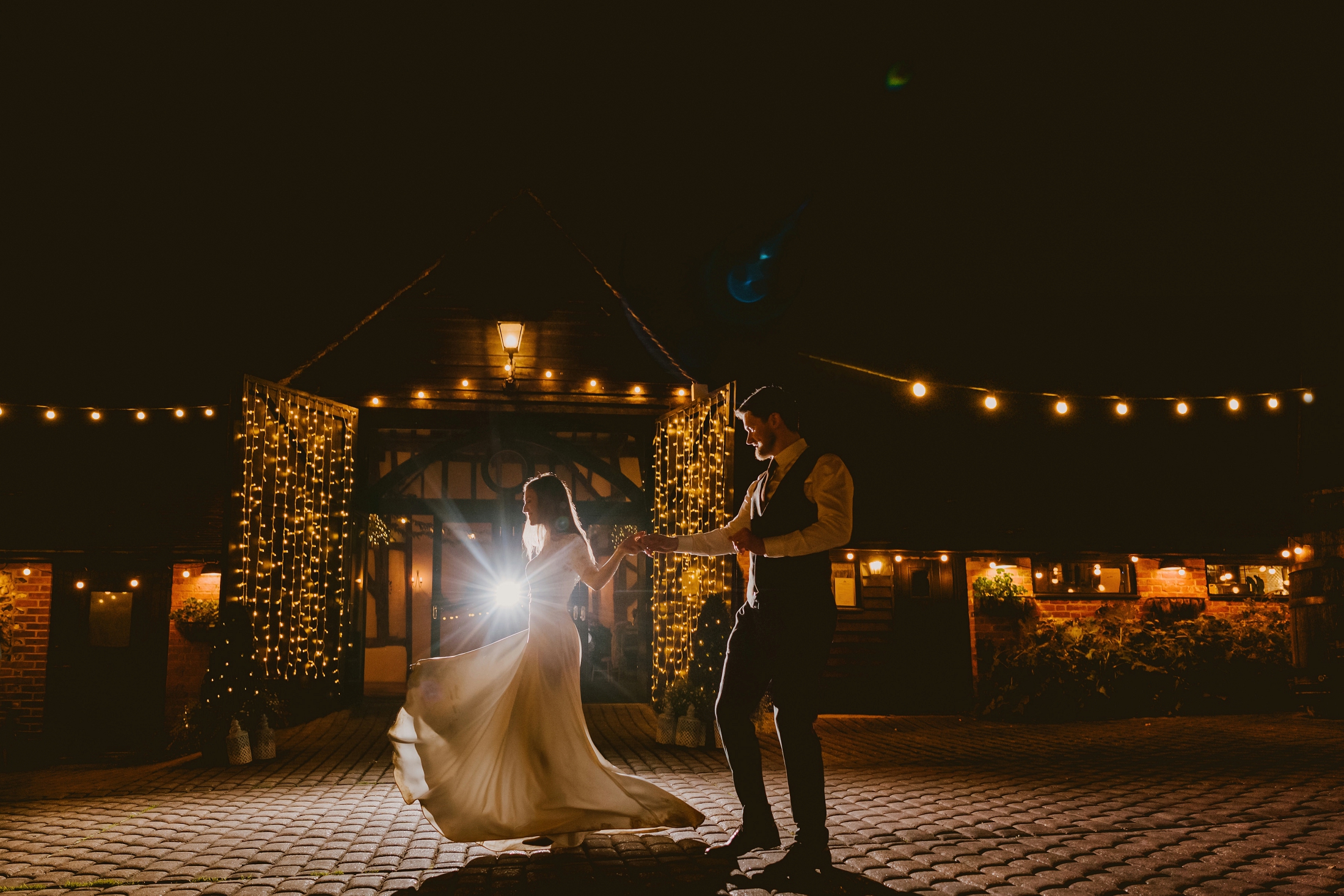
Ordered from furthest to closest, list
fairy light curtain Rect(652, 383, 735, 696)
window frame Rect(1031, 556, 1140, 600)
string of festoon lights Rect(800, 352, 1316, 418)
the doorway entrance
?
1. window frame Rect(1031, 556, 1140, 600)
2. the doorway entrance
3. string of festoon lights Rect(800, 352, 1316, 418)
4. fairy light curtain Rect(652, 383, 735, 696)

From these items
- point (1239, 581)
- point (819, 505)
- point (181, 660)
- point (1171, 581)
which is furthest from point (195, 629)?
point (1239, 581)

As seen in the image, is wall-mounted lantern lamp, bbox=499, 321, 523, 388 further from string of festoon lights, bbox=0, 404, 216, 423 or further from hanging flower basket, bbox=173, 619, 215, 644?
hanging flower basket, bbox=173, 619, 215, 644

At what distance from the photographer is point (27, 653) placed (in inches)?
452

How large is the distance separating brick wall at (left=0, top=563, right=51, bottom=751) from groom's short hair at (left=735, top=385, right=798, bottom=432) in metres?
12.1

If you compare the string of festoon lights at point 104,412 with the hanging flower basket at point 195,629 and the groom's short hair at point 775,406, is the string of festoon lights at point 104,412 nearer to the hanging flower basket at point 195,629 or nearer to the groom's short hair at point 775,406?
the hanging flower basket at point 195,629

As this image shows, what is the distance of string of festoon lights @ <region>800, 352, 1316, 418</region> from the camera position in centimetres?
985

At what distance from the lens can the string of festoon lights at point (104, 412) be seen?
449 inches

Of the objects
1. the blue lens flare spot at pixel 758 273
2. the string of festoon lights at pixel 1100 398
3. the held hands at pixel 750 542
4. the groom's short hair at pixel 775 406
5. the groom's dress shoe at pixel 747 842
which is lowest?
the groom's dress shoe at pixel 747 842

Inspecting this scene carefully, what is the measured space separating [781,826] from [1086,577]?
11.1m

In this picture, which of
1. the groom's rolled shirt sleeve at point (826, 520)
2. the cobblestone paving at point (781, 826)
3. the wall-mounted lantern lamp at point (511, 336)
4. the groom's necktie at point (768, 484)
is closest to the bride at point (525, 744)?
the cobblestone paving at point (781, 826)

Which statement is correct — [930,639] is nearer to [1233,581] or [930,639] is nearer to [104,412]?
[1233,581]

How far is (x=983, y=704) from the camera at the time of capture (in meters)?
12.0

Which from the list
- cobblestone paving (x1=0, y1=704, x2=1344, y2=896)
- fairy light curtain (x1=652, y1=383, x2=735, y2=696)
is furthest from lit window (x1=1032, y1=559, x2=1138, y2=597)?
fairy light curtain (x1=652, y1=383, x2=735, y2=696)

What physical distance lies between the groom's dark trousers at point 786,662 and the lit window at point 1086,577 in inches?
437
